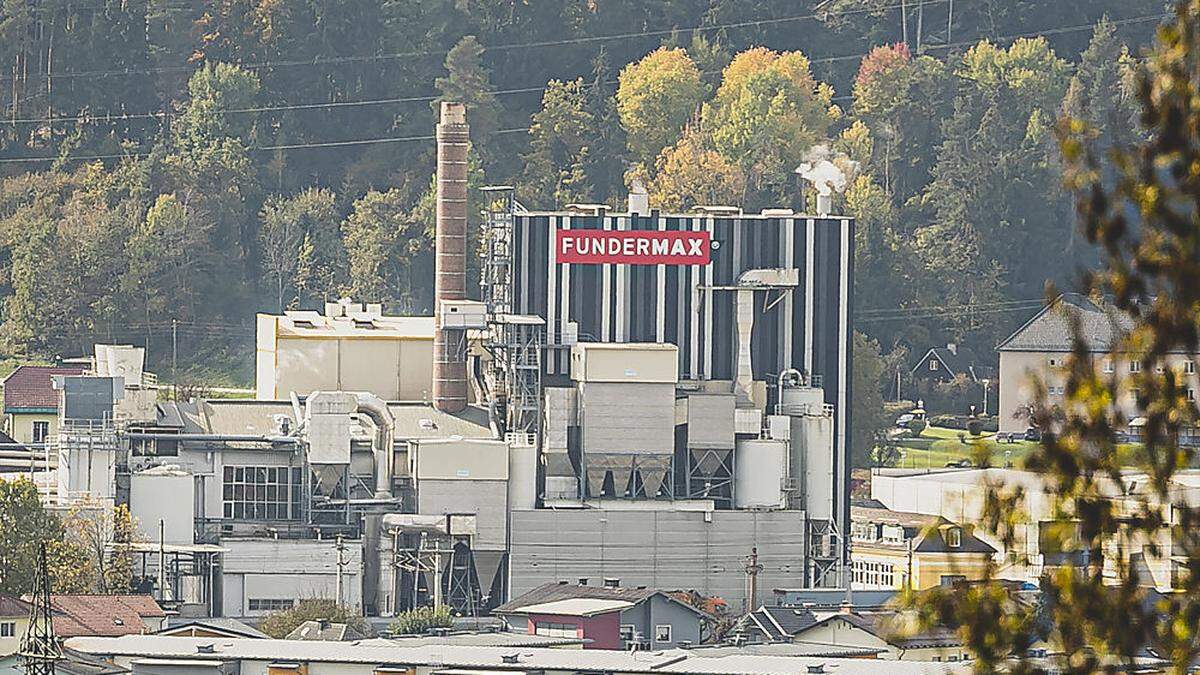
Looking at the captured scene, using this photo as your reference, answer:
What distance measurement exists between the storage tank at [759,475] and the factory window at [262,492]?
19.2 feet

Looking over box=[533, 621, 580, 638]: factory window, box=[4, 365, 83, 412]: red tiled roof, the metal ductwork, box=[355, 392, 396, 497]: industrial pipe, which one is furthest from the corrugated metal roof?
box=[533, 621, 580, 638]: factory window

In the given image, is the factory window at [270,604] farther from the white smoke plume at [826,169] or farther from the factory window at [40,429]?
the factory window at [40,429]

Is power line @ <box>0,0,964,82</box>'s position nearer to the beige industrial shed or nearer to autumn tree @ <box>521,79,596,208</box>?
autumn tree @ <box>521,79,596,208</box>

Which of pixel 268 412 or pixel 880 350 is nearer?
pixel 268 412

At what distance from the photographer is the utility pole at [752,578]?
1784 inches

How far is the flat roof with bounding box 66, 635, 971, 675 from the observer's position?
3269cm

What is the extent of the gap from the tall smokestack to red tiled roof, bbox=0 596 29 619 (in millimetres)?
11712

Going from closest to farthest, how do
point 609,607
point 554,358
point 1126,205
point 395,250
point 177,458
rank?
point 1126,205, point 609,607, point 177,458, point 554,358, point 395,250

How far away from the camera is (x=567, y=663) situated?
33.1m

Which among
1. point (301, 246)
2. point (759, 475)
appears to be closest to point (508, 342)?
point (759, 475)

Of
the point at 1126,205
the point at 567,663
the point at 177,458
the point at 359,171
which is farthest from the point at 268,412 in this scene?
the point at 1126,205

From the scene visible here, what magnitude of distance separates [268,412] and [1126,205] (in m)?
41.1

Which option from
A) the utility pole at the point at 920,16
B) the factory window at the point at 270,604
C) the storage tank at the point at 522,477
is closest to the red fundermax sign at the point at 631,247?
the storage tank at the point at 522,477

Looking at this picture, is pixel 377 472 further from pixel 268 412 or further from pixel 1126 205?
pixel 1126 205
